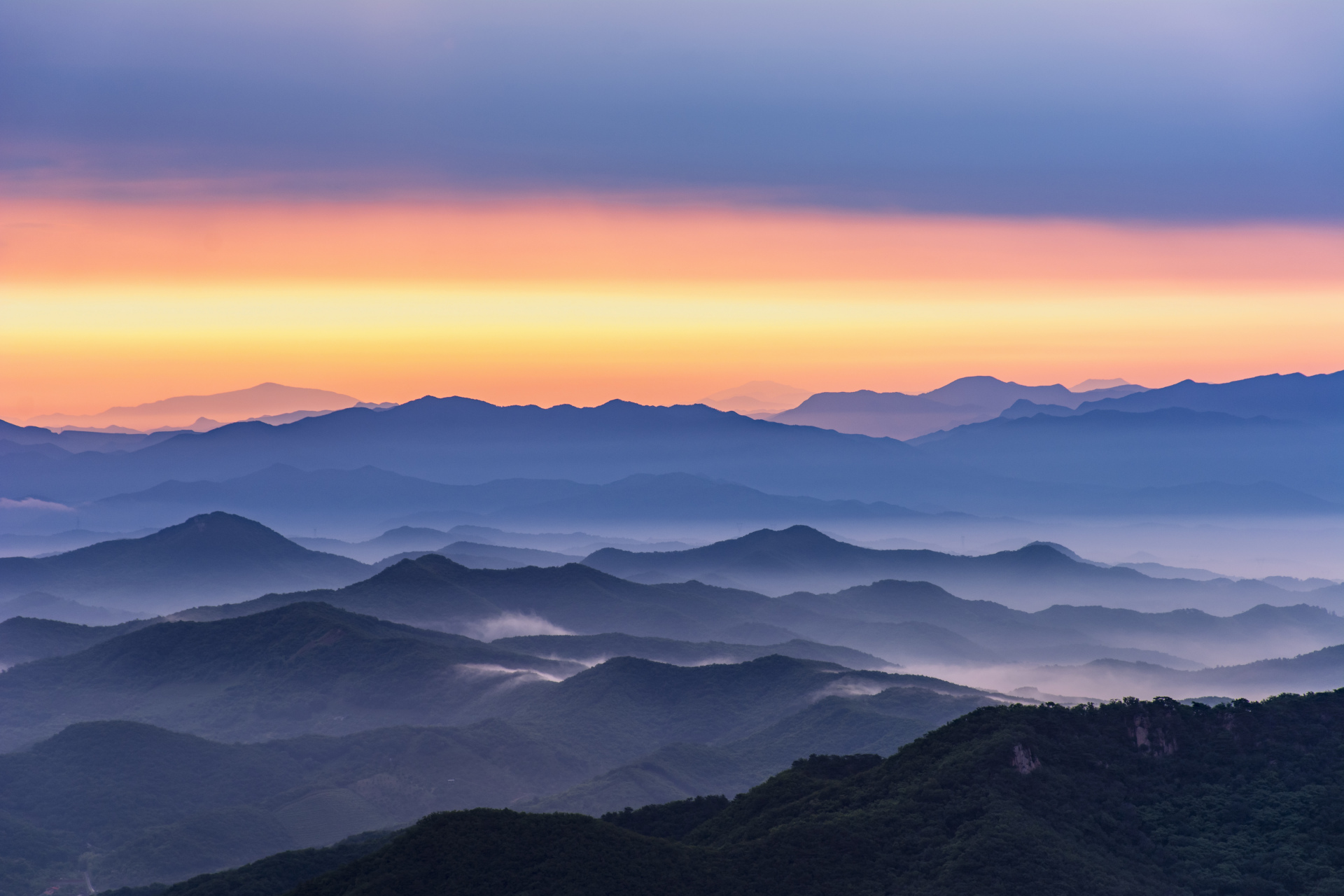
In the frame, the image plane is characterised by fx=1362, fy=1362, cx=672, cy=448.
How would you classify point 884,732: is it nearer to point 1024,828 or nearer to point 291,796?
point 291,796

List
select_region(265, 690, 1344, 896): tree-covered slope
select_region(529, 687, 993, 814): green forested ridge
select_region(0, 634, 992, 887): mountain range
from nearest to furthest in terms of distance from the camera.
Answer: select_region(265, 690, 1344, 896): tree-covered slope, select_region(0, 634, 992, 887): mountain range, select_region(529, 687, 993, 814): green forested ridge

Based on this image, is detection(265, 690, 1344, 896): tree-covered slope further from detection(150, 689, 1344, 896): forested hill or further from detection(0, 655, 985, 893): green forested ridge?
detection(0, 655, 985, 893): green forested ridge

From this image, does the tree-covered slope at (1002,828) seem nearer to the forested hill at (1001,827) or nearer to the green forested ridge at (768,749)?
the forested hill at (1001,827)

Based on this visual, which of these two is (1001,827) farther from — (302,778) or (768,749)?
(302,778)

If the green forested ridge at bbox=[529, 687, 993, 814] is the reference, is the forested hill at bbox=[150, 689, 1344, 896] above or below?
above

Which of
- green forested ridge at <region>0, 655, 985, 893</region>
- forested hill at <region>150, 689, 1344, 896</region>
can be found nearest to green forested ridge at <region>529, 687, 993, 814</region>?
green forested ridge at <region>0, 655, 985, 893</region>

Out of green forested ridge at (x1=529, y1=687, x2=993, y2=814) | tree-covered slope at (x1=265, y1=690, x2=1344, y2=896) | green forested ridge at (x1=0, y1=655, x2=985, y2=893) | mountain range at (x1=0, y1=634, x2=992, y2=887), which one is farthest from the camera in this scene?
green forested ridge at (x1=529, y1=687, x2=993, y2=814)

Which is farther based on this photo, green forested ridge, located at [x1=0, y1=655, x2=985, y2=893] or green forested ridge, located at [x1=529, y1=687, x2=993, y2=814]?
green forested ridge, located at [x1=529, y1=687, x2=993, y2=814]

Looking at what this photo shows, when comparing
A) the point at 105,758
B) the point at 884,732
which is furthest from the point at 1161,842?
the point at 105,758

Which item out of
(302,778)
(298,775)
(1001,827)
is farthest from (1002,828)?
(298,775)
